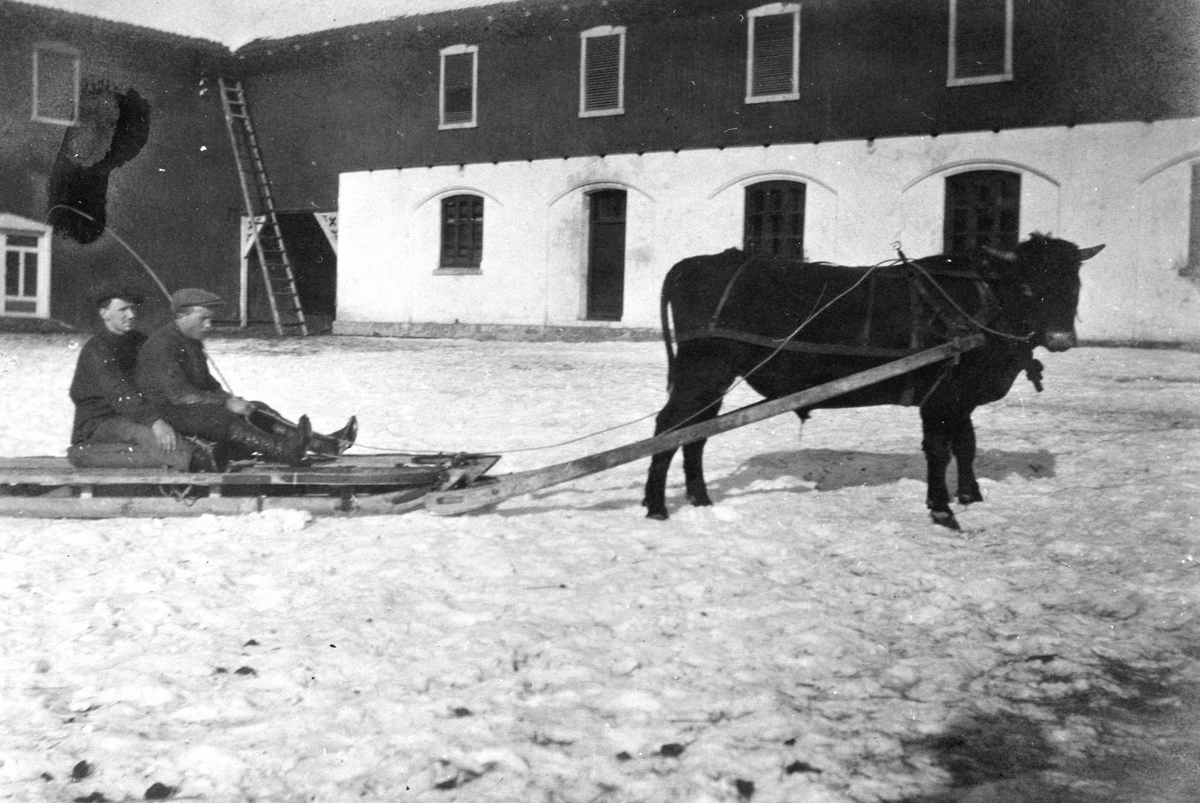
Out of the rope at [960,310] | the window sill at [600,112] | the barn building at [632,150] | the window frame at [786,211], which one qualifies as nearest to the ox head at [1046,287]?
the rope at [960,310]

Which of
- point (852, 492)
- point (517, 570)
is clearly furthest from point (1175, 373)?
point (517, 570)

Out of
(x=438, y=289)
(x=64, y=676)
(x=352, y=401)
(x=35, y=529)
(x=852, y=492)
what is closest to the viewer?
(x=64, y=676)

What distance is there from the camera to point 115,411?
5887 mm

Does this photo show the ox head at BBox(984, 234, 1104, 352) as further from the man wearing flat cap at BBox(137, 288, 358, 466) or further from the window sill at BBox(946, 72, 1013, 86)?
the window sill at BBox(946, 72, 1013, 86)

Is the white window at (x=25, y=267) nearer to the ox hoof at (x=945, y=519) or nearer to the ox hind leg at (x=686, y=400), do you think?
the ox hind leg at (x=686, y=400)

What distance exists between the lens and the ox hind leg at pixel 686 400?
19.7ft

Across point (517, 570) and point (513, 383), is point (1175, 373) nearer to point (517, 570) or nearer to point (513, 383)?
point (513, 383)

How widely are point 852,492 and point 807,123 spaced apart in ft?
42.6

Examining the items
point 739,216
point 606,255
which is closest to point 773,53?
point 739,216

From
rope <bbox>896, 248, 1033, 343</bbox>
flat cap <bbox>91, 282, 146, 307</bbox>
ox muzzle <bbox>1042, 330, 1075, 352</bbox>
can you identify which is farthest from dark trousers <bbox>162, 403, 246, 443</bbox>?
ox muzzle <bbox>1042, 330, 1075, 352</bbox>

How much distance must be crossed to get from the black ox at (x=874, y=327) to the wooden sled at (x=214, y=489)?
142 cm

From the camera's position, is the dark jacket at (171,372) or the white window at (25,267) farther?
the white window at (25,267)

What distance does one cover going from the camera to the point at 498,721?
3.18 meters

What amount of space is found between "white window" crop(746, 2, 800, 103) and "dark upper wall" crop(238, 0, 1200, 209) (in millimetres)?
154
